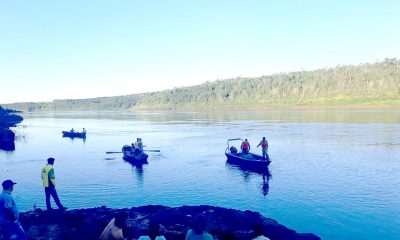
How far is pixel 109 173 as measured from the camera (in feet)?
111

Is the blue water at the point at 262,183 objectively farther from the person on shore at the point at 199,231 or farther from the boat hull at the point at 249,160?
the person on shore at the point at 199,231

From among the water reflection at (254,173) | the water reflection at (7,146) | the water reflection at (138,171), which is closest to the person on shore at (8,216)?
the water reflection at (138,171)

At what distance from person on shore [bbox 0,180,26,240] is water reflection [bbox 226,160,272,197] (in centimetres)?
1758

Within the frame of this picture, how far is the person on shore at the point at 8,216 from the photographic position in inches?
455

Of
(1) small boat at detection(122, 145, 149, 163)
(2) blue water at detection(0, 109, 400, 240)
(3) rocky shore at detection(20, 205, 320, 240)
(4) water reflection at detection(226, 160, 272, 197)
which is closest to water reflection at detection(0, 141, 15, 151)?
(2) blue water at detection(0, 109, 400, 240)

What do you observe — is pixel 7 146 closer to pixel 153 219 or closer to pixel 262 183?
pixel 262 183

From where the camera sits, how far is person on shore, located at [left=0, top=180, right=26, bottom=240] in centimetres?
1156

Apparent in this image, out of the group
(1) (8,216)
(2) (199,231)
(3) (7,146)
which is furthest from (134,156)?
(2) (199,231)

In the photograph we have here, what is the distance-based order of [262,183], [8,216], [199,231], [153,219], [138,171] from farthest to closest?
1. [138,171]
2. [262,183]
3. [153,219]
4. [8,216]
5. [199,231]

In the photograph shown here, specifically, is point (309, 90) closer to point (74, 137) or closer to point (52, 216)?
point (74, 137)

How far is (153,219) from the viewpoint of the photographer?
58.1 ft

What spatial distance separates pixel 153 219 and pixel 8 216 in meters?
7.44

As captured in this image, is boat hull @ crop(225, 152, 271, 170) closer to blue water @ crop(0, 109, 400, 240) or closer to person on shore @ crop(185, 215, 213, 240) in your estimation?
blue water @ crop(0, 109, 400, 240)

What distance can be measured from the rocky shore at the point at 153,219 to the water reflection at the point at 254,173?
8.24 metres
